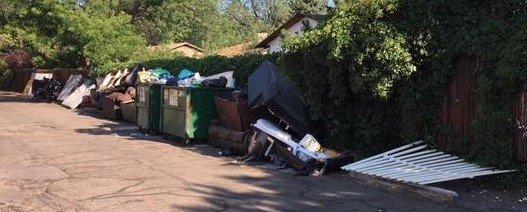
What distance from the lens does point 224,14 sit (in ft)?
208

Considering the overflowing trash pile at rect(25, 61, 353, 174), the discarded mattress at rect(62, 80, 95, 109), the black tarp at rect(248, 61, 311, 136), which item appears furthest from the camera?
the discarded mattress at rect(62, 80, 95, 109)

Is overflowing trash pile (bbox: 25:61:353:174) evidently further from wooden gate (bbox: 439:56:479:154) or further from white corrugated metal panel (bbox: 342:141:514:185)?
wooden gate (bbox: 439:56:479:154)

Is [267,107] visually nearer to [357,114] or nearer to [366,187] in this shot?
[357,114]

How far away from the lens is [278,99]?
1009cm

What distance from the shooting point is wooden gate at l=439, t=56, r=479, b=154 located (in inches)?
328

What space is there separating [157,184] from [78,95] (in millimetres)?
17289

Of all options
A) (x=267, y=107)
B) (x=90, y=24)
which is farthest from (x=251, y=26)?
(x=267, y=107)

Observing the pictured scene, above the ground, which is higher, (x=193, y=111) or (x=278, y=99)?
(x=278, y=99)

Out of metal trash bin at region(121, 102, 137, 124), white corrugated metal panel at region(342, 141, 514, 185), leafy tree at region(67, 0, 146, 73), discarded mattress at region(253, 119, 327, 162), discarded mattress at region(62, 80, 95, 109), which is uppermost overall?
leafy tree at region(67, 0, 146, 73)

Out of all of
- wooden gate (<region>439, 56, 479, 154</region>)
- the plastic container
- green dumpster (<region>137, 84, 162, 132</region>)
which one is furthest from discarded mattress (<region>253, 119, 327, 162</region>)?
green dumpster (<region>137, 84, 162, 132</region>)

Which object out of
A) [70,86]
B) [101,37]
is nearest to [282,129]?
[101,37]

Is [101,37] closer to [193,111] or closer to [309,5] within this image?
[193,111]

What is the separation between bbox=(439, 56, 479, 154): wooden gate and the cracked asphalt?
1694 mm

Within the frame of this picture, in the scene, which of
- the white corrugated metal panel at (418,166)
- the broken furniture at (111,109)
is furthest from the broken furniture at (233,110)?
the broken furniture at (111,109)
